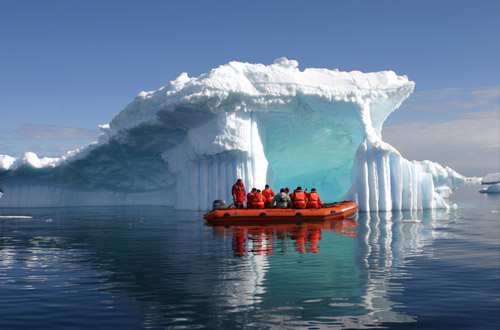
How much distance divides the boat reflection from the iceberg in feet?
19.9

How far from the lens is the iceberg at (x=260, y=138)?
79.2 ft

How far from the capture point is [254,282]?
25.5 ft

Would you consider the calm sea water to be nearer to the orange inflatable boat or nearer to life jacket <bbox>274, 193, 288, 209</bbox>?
the orange inflatable boat

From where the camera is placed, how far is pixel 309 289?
728 centimetres

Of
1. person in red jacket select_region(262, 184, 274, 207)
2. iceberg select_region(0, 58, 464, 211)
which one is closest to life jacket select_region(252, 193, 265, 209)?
person in red jacket select_region(262, 184, 274, 207)

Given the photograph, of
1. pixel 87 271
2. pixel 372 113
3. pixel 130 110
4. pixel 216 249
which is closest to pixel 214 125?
pixel 130 110

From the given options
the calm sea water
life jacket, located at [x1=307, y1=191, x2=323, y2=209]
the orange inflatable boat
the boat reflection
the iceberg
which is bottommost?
the calm sea water

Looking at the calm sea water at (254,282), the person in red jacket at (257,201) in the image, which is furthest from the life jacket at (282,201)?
the calm sea water at (254,282)

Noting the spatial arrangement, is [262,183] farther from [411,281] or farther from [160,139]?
[411,281]

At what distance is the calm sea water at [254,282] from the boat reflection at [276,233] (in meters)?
0.09

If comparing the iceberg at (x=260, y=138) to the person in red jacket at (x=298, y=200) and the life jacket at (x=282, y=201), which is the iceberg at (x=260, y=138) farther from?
the life jacket at (x=282, y=201)

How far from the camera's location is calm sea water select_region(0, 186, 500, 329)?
19.5 feet

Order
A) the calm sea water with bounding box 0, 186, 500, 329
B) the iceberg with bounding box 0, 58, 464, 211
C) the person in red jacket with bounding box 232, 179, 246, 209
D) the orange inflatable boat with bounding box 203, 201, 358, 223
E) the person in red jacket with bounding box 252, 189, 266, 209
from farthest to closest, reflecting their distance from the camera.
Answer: the iceberg with bounding box 0, 58, 464, 211 → the person in red jacket with bounding box 232, 179, 246, 209 → the person in red jacket with bounding box 252, 189, 266, 209 → the orange inflatable boat with bounding box 203, 201, 358, 223 → the calm sea water with bounding box 0, 186, 500, 329

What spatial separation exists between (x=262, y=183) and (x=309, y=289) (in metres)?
18.6
